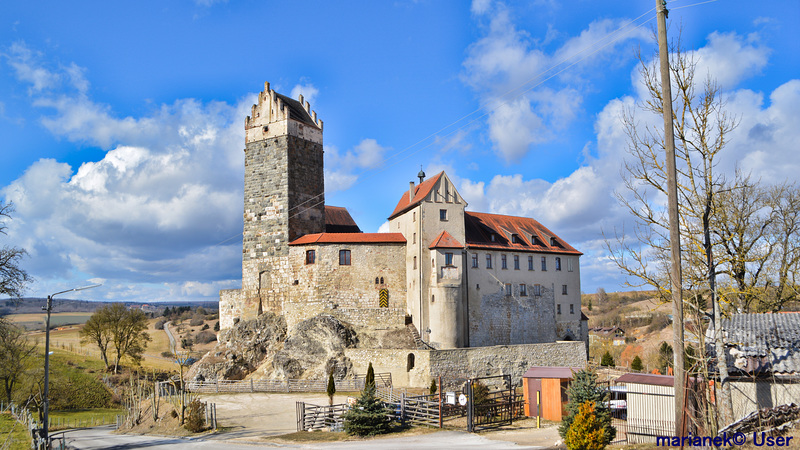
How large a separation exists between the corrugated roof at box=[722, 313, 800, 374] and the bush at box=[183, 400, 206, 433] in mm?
25387

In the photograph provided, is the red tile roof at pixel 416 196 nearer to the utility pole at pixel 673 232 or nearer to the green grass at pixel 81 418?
the green grass at pixel 81 418

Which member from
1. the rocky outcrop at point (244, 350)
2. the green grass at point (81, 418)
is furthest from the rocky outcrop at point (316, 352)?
the green grass at point (81, 418)

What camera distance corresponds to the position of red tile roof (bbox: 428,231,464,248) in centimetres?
4353

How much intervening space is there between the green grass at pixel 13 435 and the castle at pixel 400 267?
18.4 metres

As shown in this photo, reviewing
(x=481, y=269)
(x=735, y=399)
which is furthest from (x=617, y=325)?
(x=735, y=399)

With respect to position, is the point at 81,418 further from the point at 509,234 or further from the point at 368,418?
the point at 509,234

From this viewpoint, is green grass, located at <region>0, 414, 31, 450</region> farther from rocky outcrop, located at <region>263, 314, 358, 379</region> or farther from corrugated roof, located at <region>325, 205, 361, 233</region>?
corrugated roof, located at <region>325, 205, 361, 233</region>

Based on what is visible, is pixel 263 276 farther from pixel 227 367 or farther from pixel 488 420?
pixel 488 420

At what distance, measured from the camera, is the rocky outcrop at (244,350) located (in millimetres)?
44469

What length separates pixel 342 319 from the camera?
4506 centimetres

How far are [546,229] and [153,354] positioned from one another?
71.5 metres

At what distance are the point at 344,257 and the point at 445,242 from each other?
9.02m

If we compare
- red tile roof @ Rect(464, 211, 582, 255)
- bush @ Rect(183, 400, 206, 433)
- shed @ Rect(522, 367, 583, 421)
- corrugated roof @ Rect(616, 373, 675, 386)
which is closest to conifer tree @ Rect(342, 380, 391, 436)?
shed @ Rect(522, 367, 583, 421)

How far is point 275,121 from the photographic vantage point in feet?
165
